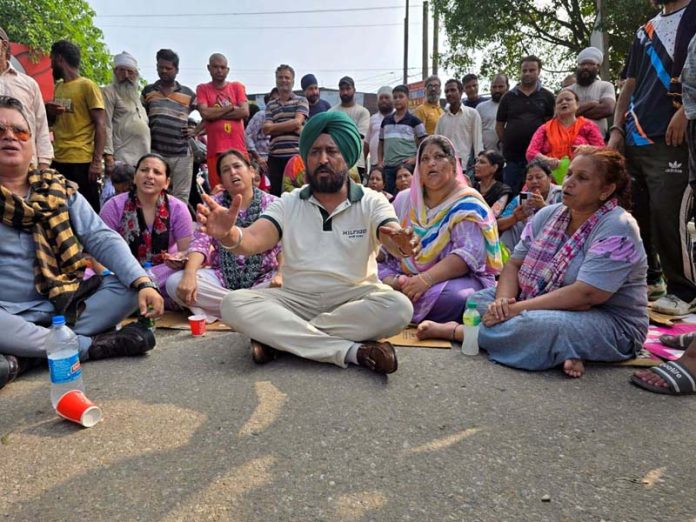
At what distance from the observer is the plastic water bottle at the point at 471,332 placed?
10.0 feet

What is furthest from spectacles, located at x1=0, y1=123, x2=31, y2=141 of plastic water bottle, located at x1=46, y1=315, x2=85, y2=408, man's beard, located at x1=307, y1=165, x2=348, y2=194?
man's beard, located at x1=307, y1=165, x2=348, y2=194

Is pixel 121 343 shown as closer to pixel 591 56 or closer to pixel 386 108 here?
pixel 591 56

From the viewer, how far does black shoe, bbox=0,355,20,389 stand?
251cm

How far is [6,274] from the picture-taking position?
9.12 ft

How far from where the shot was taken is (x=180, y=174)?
5.84m

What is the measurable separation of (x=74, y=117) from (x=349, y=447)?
4491 millimetres

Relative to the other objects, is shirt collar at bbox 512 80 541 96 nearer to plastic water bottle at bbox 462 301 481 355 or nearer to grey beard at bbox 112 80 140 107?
plastic water bottle at bbox 462 301 481 355

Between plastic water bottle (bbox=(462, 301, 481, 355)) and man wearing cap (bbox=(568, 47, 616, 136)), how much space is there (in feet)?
11.9

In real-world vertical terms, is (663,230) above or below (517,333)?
above

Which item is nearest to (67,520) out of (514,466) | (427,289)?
(514,466)

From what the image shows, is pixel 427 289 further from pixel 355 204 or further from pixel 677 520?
pixel 677 520

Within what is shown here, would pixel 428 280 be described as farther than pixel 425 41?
No

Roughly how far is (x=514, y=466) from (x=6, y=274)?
2.72 m

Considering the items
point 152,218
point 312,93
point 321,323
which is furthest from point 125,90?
point 321,323
